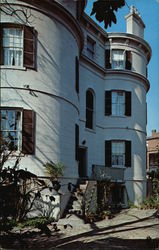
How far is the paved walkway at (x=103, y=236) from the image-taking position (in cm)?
715

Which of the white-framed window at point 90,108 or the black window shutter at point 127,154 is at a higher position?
the white-framed window at point 90,108

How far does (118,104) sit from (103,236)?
11174 millimetres

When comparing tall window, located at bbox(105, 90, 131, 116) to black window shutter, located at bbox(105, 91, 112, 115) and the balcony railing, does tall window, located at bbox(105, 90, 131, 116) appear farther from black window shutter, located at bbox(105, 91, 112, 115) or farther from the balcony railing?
the balcony railing

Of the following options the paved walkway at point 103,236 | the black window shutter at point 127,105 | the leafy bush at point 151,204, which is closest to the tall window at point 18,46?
the paved walkway at point 103,236

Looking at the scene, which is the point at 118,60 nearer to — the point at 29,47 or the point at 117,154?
the point at 117,154

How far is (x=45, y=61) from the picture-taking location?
38.4 feet

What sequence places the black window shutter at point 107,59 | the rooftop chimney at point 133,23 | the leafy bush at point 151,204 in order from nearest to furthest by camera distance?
1. the leafy bush at point 151,204
2. the black window shutter at point 107,59
3. the rooftop chimney at point 133,23

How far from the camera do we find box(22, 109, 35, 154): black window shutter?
1080 cm

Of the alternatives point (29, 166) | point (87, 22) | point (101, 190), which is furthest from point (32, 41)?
point (101, 190)

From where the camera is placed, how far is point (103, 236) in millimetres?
9219

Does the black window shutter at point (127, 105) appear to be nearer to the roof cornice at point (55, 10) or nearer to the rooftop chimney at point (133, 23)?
the rooftop chimney at point (133, 23)

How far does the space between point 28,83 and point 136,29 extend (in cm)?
1280

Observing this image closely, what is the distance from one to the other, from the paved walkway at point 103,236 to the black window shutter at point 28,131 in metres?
3.05

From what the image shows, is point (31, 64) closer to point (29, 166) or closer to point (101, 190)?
point (29, 166)
